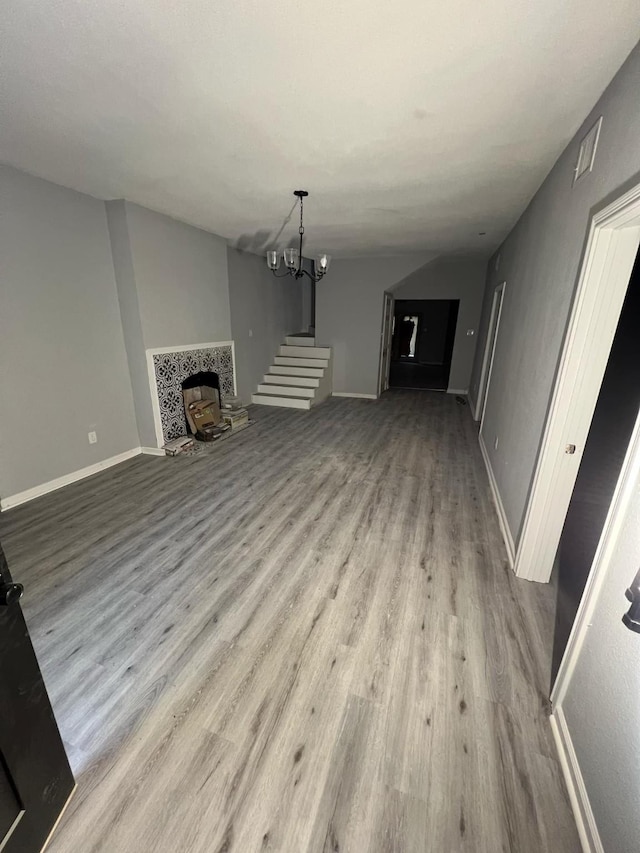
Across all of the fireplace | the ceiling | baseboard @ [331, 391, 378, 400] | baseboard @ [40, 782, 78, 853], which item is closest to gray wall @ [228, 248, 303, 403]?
the fireplace

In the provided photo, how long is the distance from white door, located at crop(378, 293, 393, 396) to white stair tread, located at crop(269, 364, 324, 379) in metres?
1.22

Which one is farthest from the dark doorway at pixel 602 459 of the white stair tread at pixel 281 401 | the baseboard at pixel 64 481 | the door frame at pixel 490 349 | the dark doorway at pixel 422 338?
the dark doorway at pixel 422 338

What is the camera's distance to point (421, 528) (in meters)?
2.62

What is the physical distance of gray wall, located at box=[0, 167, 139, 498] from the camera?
2.66 m

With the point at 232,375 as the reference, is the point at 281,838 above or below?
below

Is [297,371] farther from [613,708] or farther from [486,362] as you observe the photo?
[613,708]

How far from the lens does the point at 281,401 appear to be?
240 inches

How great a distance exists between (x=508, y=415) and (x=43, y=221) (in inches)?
165

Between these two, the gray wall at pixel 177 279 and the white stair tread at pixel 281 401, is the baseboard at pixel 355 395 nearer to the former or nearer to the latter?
the white stair tread at pixel 281 401

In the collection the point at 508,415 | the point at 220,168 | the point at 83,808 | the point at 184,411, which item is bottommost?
the point at 83,808

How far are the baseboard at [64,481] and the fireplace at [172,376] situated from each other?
0.39 m

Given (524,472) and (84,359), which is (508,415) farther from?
(84,359)

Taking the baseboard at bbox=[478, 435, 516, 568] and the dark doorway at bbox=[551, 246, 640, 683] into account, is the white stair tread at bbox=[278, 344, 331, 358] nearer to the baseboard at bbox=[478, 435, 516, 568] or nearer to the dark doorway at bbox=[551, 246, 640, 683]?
the baseboard at bbox=[478, 435, 516, 568]

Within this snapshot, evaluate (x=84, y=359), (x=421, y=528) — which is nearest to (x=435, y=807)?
(x=421, y=528)
